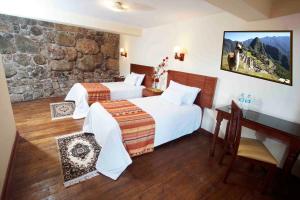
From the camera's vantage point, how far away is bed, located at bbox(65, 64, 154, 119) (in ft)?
11.4

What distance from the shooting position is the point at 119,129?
78.8 inches

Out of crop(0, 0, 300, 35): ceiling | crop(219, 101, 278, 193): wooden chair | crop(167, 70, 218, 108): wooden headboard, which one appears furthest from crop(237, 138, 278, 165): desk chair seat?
crop(0, 0, 300, 35): ceiling

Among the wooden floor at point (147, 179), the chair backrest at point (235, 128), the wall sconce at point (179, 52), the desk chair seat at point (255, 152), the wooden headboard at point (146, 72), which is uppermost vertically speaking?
the wall sconce at point (179, 52)

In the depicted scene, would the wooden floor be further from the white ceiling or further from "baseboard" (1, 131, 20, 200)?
the white ceiling

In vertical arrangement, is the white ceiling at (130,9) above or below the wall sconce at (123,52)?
above

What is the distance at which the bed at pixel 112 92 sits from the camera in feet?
11.4

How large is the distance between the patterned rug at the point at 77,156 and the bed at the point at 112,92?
85 centimetres

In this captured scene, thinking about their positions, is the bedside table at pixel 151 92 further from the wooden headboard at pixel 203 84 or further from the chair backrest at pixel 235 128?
the chair backrest at pixel 235 128

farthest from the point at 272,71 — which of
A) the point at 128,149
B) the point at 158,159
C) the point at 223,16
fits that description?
the point at 128,149

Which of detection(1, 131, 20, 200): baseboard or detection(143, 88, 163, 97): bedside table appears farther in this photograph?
detection(143, 88, 163, 97): bedside table

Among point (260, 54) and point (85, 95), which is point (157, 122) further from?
point (85, 95)

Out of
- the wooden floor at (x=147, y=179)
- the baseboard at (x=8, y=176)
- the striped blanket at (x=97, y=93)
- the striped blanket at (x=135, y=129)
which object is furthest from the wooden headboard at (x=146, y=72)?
the baseboard at (x=8, y=176)

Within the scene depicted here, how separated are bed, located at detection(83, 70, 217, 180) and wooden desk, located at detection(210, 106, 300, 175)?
0.65m

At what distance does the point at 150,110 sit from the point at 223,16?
6.39ft
